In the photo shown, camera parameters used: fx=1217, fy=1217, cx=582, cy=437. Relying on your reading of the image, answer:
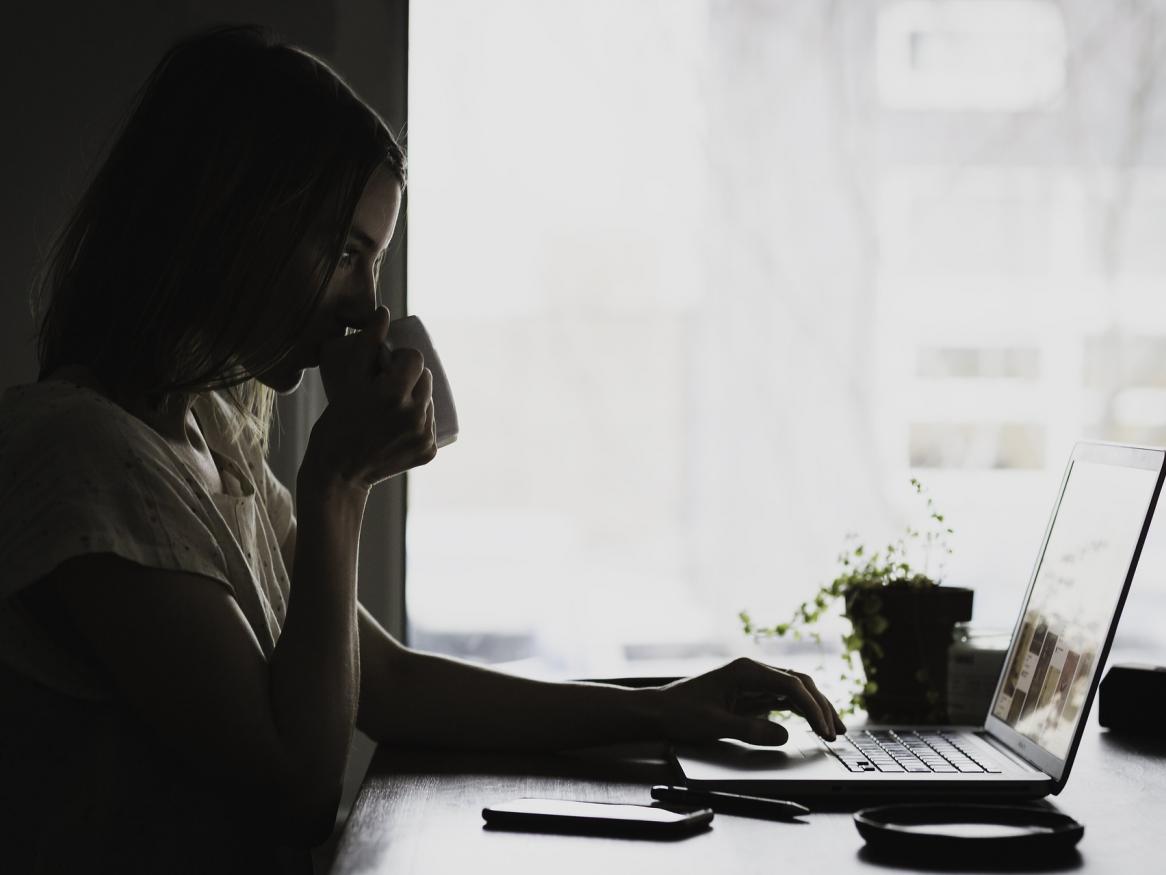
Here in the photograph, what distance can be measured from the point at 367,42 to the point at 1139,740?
133cm

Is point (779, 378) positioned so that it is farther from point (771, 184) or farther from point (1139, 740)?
point (1139, 740)

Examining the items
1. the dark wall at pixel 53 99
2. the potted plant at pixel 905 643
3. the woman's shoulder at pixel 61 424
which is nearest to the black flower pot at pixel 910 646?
the potted plant at pixel 905 643

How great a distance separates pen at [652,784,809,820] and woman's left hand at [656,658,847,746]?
0.17 metres

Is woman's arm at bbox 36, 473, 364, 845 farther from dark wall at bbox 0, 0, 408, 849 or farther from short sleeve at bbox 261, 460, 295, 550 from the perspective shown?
dark wall at bbox 0, 0, 408, 849

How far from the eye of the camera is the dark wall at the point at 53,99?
164 cm

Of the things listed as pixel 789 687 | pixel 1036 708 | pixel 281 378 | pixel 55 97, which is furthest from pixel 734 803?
pixel 55 97

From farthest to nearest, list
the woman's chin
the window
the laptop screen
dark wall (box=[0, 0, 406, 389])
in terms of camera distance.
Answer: the window → dark wall (box=[0, 0, 406, 389]) → the woman's chin → the laptop screen

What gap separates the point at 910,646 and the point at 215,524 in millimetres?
749

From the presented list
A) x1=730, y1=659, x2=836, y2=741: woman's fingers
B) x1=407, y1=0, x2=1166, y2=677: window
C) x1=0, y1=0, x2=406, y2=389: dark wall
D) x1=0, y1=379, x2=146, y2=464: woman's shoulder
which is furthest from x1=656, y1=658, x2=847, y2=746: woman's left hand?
x1=0, y1=0, x2=406, y2=389: dark wall

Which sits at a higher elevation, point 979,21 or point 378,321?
point 979,21

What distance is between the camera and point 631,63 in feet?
6.08

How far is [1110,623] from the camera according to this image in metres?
0.97

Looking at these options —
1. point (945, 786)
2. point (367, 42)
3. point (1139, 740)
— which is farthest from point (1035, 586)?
point (367, 42)

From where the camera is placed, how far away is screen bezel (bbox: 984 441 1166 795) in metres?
0.96
